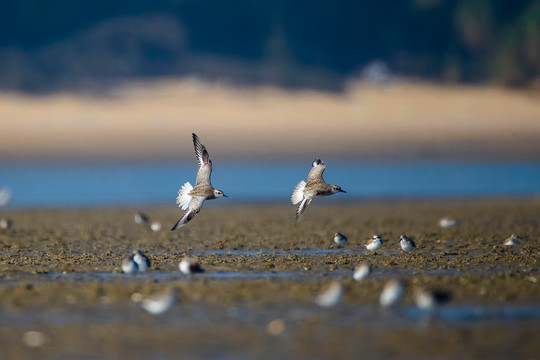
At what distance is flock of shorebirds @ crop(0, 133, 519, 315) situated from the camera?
13.7 m

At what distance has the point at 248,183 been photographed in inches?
2357

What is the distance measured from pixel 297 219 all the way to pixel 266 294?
6782 millimetres

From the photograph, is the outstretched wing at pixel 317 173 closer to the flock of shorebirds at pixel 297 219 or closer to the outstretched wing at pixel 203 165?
the flock of shorebirds at pixel 297 219

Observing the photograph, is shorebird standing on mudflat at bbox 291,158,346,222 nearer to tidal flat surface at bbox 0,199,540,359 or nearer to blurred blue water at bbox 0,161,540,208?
tidal flat surface at bbox 0,199,540,359

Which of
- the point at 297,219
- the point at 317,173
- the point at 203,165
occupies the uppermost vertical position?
the point at 203,165

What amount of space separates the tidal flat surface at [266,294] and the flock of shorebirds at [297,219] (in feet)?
0.70

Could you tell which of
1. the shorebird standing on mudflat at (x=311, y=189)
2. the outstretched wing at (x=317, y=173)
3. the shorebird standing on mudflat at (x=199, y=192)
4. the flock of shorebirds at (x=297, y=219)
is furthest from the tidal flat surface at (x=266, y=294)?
the outstretched wing at (x=317, y=173)

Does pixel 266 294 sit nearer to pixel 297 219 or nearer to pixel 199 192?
pixel 297 219

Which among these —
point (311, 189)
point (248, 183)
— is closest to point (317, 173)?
point (311, 189)

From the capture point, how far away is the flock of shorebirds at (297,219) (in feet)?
44.9

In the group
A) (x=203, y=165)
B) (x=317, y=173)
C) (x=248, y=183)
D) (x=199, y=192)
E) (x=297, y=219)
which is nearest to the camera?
(x=297, y=219)

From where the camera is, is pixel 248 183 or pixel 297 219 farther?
pixel 248 183

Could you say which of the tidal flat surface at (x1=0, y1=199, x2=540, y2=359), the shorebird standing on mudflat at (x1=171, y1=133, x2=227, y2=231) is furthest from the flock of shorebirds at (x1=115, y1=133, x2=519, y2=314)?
the tidal flat surface at (x1=0, y1=199, x2=540, y2=359)

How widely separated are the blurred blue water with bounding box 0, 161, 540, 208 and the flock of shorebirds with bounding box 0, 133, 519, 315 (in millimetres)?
17329
